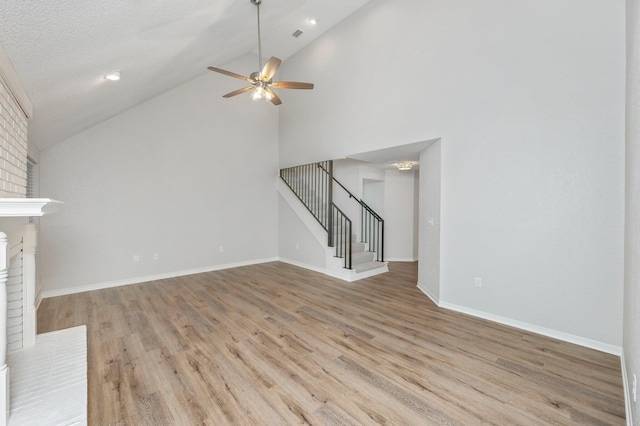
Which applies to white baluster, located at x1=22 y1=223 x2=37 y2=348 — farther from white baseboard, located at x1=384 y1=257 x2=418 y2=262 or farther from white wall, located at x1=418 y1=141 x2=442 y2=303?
white baseboard, located at x1=384 y1=257 x2=418 y2=262

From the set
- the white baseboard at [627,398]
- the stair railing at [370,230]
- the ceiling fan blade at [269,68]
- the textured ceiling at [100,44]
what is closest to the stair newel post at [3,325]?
the textured ceiling at [100,44]

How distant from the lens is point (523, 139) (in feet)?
10.1

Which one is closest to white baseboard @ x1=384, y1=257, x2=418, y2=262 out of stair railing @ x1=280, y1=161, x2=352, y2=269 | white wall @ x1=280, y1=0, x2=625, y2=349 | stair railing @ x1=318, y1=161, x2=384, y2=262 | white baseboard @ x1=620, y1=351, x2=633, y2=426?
stair railing @ x1=318, y1=161, x2=384, y2=262

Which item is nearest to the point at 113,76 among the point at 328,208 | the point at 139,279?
the point at 139,279

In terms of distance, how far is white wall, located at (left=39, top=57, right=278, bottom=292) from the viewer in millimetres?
4395

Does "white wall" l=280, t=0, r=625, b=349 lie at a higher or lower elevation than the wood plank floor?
higher

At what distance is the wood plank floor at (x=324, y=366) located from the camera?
1833 millimetres

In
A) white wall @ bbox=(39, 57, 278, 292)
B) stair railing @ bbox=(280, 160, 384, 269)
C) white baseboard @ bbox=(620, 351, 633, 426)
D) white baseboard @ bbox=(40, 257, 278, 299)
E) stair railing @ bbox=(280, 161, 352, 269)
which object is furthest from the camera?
stair railing @ bbox=(280, 160, 384, 269)

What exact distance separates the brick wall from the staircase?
432 cm

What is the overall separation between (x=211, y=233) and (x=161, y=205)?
45.8 inches

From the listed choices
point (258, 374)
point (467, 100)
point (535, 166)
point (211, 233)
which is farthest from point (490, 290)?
point (211, 233)

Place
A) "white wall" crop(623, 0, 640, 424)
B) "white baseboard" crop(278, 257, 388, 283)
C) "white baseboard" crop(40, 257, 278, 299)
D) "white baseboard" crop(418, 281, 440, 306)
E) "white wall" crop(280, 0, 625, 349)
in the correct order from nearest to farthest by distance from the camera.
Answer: "white wall" crop(623, 0, 640, 424), "white wall" crop(280, 0, 625, 349), "white baseboard" crop(418, 281, 440, 306), "white baseboard" crop(40, 257, 278, 299), "white baseboard" crop(278, 257, 388, 283)

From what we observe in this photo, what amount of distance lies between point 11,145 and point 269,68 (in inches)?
99.2

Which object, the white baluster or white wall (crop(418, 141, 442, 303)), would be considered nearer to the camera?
the white baluster
